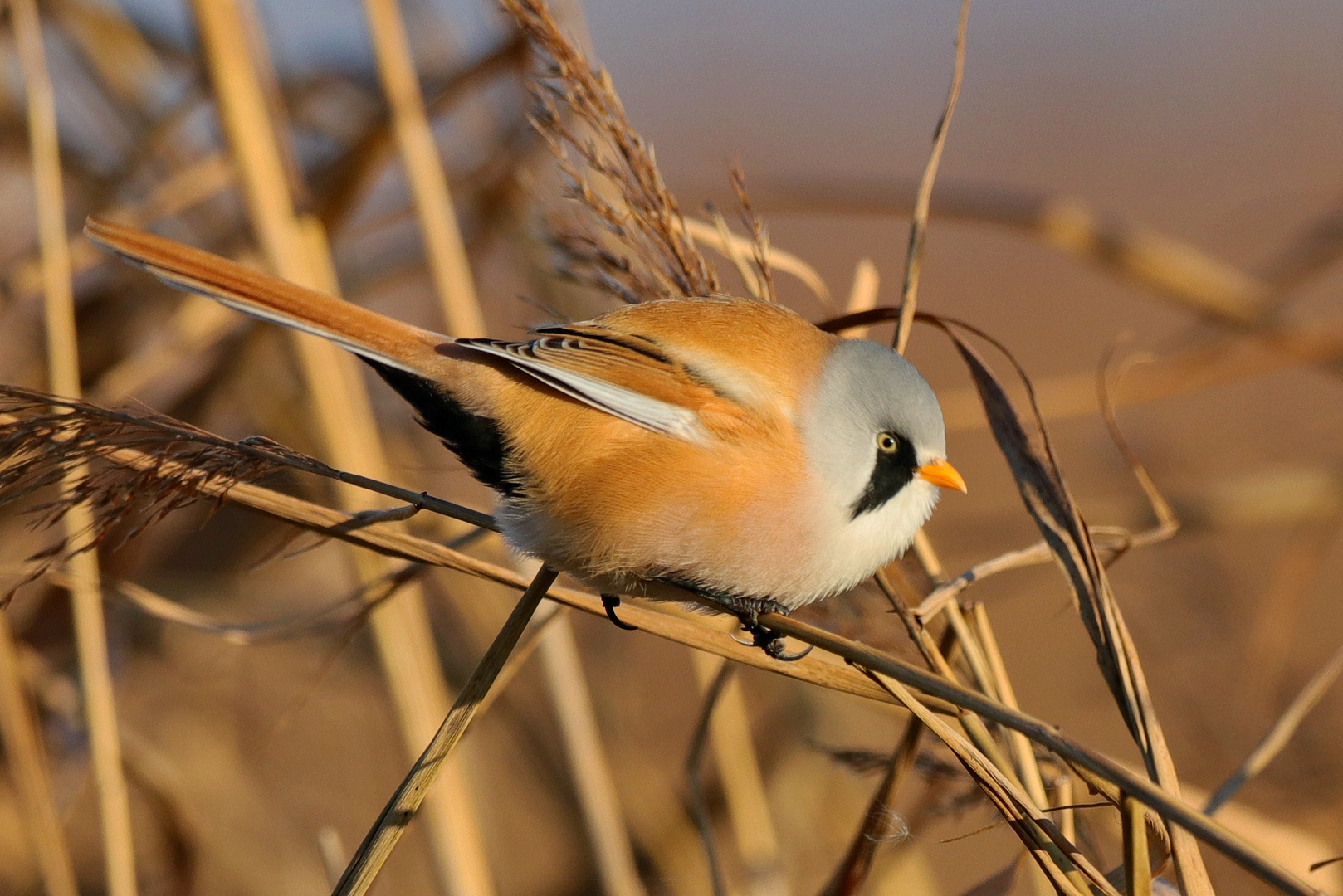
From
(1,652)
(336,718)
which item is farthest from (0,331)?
(336,718)

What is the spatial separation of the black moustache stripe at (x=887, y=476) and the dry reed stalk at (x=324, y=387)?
3.11 ft

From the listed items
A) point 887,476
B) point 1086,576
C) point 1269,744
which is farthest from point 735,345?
point 1269,744

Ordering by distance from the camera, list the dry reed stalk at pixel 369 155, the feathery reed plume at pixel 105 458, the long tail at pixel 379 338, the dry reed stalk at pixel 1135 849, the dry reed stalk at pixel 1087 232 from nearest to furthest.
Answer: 1. the dry reed stalk at pixel 1135 849
2. the feathery reed plume at pixel 105 458
3. the long tail at pixel 379 338
4. the dry reed stalk at pixel 1087 232
5. the dry reed stalk at pixel 369 155

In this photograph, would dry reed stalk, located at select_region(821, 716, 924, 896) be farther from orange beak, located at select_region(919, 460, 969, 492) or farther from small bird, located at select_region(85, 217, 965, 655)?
orange beak, located at select_region(919, 460, 969, 492)

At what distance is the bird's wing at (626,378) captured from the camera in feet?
5.40

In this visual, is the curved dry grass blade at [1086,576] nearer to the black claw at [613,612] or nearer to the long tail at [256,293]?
Result: the black claw at [613,612]

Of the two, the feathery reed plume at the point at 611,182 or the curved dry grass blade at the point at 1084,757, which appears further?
the feathery reed plume at the point at 611,182

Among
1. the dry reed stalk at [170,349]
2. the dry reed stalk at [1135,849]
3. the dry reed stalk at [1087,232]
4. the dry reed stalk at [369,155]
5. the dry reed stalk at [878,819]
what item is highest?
the dry reed stalk at [369,155]

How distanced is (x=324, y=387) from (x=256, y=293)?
2.31 feet

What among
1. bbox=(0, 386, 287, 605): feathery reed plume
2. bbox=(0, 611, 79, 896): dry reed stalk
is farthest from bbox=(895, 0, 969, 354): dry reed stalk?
bbox=(0, 611, 79, 896): dry reed stalk

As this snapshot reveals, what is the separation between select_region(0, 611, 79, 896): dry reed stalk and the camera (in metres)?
1.81

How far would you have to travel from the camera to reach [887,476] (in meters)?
1.69

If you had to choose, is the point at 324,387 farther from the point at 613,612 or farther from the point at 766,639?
the point at 766,639

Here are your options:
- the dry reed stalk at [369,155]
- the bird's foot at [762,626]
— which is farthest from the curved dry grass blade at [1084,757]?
the dry reed stalk at [369,155]
